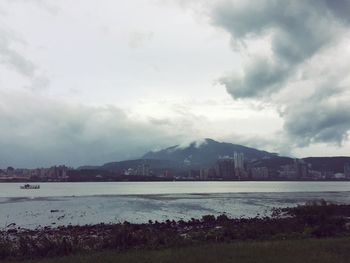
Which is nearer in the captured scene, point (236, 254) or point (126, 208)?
point (236, 254)

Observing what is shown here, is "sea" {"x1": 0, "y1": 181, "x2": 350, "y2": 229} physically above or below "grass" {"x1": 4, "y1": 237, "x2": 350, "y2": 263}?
below

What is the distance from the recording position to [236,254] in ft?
66.2

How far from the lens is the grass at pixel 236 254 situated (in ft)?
60.7

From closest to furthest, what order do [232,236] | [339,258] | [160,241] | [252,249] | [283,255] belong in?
1. [339,258]
2. [283,255]
3. [252,249]
4. [160,241]
5. [232,236]

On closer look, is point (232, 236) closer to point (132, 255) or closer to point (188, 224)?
point (132, 255)

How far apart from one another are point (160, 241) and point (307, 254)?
922 centimetres

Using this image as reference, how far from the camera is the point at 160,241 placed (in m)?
25.2

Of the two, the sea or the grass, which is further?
the sea

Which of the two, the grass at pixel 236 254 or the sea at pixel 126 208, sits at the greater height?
the grass at pixel 236 254

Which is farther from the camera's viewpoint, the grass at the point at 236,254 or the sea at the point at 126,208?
the sea at the point at 126,208

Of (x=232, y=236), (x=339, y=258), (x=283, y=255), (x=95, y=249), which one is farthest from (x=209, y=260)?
→ (x=232, y=236)

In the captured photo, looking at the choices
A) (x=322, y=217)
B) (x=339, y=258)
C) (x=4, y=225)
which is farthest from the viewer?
(x=4, y=225)

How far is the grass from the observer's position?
18.5 meters

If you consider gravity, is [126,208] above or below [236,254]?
below
